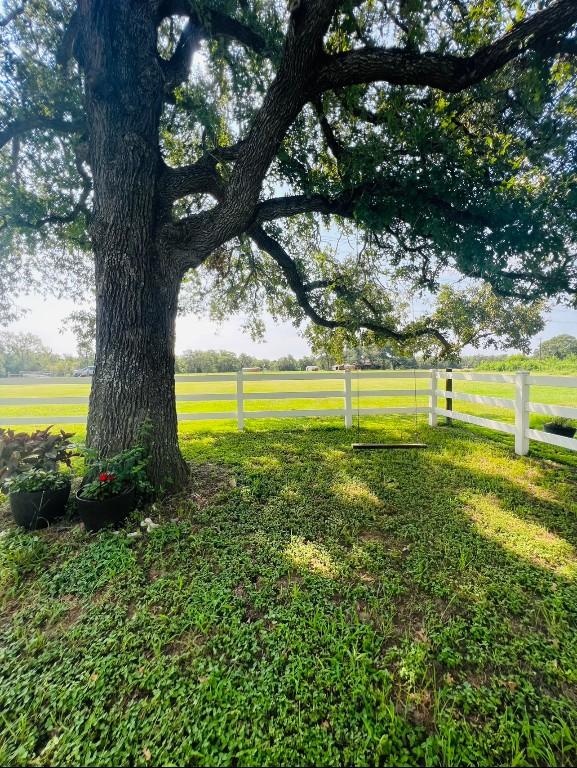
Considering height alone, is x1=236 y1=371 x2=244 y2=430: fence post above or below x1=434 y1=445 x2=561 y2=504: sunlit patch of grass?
above

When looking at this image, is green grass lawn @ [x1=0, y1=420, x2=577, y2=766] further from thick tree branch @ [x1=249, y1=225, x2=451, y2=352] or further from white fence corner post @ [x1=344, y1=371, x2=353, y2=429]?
thick tree branch @ [x1=249, y1=225, x2=451, y2=352]

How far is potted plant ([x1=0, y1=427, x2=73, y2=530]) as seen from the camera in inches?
109

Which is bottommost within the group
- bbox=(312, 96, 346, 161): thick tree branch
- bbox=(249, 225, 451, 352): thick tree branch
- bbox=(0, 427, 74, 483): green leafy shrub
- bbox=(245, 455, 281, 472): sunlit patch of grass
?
bbox=(245, 455, 281, 472): sunlit patch of grass

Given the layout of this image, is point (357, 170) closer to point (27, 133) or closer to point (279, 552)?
point (279, 552)

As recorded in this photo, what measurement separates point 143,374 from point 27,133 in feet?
13.3

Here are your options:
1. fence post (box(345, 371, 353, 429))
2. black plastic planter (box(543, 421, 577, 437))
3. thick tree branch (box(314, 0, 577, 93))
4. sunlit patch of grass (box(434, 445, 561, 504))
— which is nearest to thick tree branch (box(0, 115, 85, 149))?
thick tree branch (box(314, 0, 577, 93))

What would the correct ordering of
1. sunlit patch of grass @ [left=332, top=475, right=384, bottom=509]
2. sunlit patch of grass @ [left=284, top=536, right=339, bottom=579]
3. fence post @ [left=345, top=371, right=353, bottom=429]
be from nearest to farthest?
sunlit patch of grass @ [left=284, top=536, right=339, bottom=579] → sunlit patch of grass @ [left=332, top=475, right=384, bottom=509] → fence post @ [left=345, top=371, right=353, bottom=429]

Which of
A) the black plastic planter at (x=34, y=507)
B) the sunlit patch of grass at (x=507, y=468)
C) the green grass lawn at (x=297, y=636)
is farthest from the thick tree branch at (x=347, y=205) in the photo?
the black plastic planter at (x=34, y=507)

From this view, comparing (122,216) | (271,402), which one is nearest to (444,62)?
(122,216)

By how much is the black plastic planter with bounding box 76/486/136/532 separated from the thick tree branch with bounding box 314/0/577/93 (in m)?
4.25

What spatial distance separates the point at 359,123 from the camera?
400 cm

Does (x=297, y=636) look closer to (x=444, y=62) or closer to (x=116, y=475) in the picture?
(x=116, y=475)

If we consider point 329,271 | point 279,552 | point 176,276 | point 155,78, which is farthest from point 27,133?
point 279,552

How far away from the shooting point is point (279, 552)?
239 centimetres
